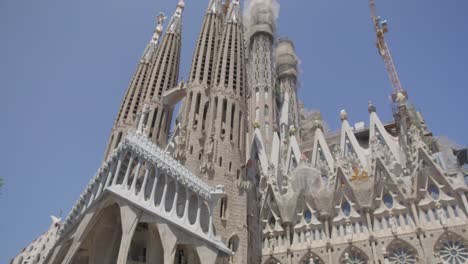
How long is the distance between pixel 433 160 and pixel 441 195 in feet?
6.39

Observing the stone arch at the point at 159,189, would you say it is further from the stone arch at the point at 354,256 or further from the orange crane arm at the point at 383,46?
the orange crane arm at the point at 383,46

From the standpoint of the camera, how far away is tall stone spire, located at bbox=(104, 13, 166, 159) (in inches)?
1061

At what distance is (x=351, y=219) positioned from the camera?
70.7ft

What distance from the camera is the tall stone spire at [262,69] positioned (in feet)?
109

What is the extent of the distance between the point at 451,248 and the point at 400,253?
2277mm

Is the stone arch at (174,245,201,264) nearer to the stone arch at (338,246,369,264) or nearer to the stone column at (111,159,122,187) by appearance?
the stone column at (111,159,122,187)

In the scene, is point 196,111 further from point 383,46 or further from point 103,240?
point 383,46

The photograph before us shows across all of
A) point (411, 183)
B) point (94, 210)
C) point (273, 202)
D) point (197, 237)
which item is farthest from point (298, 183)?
point (94, 210)

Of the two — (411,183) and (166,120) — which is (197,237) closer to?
(411,183)

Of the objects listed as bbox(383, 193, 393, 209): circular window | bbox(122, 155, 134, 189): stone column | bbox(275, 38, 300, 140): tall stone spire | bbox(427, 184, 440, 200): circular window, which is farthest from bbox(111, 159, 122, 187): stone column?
bbox(275, 38, 300, 140): tall stone spire

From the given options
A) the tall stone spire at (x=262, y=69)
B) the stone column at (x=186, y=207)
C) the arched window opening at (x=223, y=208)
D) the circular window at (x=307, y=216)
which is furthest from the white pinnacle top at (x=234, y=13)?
the stone column at (x=186, y=207)

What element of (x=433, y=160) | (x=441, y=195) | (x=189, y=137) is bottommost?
(x=441, y=195)

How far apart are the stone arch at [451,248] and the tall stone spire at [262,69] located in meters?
14.3

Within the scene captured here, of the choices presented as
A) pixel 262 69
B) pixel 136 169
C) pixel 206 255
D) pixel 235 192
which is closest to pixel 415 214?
pixel 235 192
